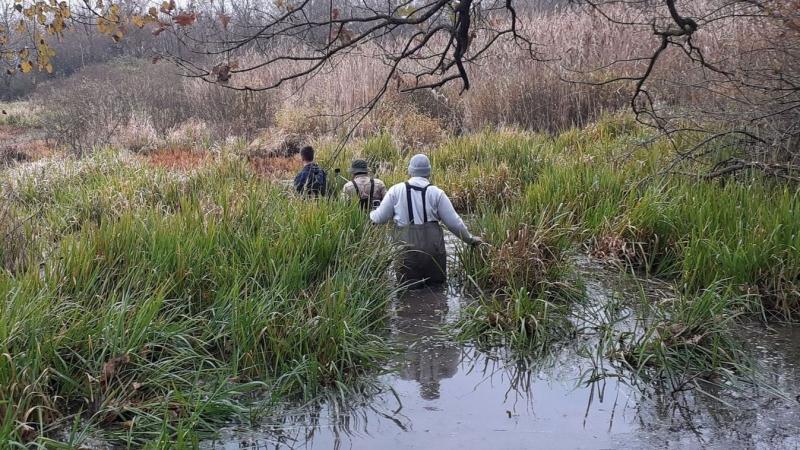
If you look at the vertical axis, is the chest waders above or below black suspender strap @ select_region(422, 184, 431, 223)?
below

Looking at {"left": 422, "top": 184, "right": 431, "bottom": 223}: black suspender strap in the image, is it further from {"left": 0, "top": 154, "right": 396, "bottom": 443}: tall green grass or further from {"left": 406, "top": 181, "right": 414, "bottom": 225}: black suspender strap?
{"left": 0, "top": 154, "right": 396, "bottom": 443}: tall green grass

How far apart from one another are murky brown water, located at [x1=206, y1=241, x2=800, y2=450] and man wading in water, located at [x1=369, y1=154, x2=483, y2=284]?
4.63ft

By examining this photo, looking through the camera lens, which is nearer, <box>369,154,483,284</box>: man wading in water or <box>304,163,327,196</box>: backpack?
<box>369,154,483,284</box>: man wading in water

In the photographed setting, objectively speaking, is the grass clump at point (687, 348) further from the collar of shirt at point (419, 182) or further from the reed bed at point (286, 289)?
the collar of shirt at point (419, 182)

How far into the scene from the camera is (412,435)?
4836 mm

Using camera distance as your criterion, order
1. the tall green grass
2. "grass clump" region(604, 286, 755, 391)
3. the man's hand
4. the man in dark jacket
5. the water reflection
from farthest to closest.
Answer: the man in dark jacket → the man's hand → the water reflection → "grass clump" region(604, 286, 755, 391) → the tall green grass

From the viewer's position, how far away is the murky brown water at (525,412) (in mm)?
4715

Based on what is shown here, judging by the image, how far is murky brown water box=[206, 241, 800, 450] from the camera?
186 inches

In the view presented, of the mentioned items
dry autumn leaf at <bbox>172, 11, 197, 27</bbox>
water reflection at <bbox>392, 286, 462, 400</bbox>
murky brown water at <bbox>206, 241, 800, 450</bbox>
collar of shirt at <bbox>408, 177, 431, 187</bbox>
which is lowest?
murky brown water at <bbox>206, 241, 800, 450</bbox>

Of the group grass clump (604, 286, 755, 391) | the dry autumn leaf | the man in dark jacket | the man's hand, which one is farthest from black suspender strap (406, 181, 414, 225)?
the dry autumn leaf

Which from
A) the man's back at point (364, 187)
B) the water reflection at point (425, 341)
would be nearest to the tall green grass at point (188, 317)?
the water reflection at point (425, 341)

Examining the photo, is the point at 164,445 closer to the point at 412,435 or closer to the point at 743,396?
the point at 412,435

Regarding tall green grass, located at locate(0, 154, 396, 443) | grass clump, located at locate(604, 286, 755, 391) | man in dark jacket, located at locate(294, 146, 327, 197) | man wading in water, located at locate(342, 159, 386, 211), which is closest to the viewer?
tall green grass, located at locate(0, 154, 396, 443)

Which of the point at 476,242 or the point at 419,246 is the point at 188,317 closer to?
the point at 419,246
